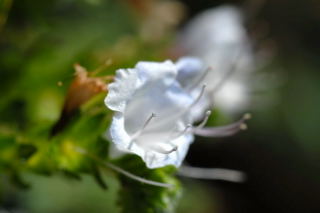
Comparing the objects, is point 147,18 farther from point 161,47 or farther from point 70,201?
point 70,201

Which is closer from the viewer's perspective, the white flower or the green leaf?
the green leaf

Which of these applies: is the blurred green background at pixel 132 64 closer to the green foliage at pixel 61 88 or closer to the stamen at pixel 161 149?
the green foliage at pixel 61 88

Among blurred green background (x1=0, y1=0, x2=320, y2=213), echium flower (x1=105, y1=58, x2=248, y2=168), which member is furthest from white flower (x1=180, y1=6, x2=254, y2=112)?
echium flower (x1=105, y1=58, x2=248, y2=168)

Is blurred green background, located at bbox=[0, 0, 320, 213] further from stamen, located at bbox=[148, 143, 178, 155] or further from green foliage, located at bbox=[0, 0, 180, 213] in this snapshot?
stamen, located at bbox=[148, 143, 178, 155]

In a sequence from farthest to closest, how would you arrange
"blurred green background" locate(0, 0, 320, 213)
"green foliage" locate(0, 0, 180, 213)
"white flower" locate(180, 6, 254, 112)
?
1. "white flower" locate(180, 6, 254, 112)
2. "blurred green background" locate(0, 0, 320, 213)
3. "green foliage" locate(0, 0, 180, 213)

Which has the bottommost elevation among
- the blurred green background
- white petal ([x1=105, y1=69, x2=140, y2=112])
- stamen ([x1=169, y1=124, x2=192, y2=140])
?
the blurred green background

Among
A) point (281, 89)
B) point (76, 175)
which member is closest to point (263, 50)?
point (281, 89)
